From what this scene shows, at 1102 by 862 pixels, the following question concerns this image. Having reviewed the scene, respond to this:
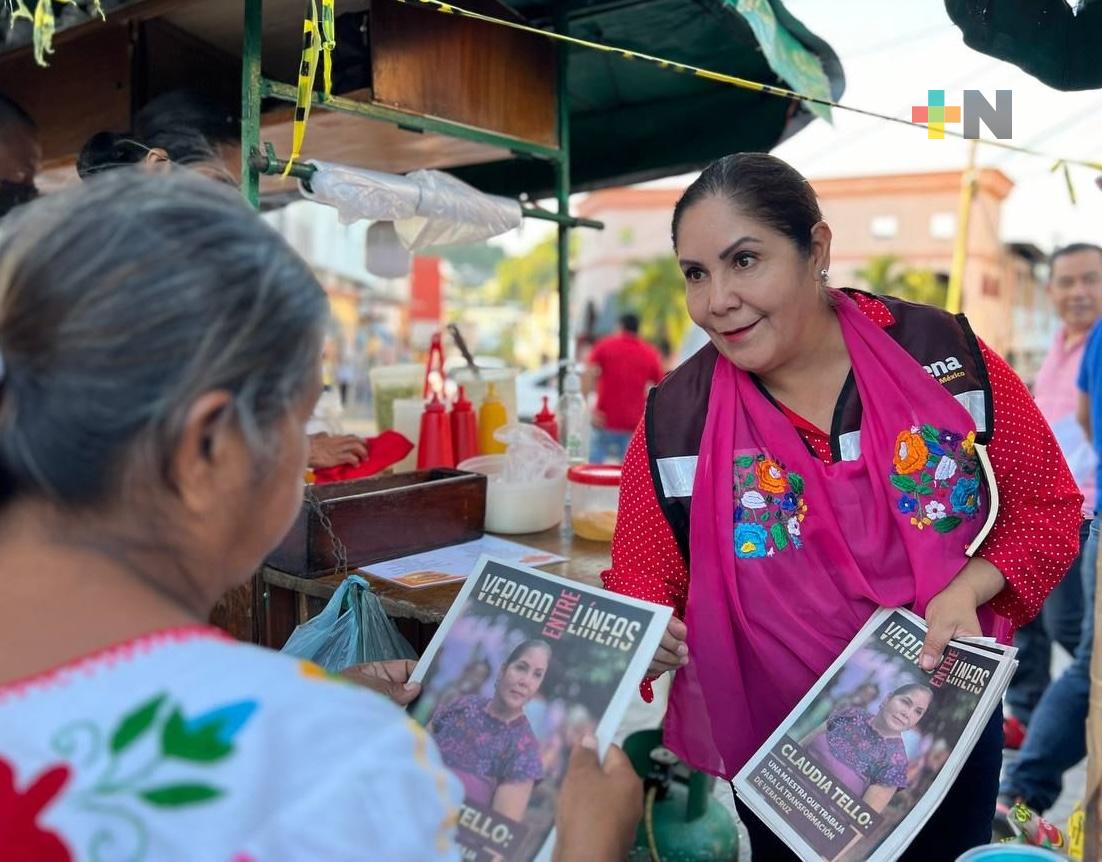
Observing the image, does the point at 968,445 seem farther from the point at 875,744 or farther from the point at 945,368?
the point at 875,744

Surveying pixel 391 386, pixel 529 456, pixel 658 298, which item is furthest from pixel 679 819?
pixel 658 298

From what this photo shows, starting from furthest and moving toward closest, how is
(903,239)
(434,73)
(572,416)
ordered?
(903,239)
(572,416)
(434,73)

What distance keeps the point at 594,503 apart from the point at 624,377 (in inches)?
218

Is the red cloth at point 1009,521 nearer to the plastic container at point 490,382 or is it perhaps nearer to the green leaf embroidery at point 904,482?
the green leaf embroidery at point 904,482

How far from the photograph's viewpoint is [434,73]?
8.68 ft

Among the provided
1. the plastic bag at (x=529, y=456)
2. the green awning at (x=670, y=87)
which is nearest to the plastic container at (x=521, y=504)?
the plastic bag at (x=529, y=456)

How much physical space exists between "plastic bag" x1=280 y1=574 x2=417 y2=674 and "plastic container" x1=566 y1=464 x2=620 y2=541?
2.63 ft

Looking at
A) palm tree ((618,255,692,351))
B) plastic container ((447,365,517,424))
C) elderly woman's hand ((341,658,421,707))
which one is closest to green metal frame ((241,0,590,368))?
plastic container ((447,365,517,424))

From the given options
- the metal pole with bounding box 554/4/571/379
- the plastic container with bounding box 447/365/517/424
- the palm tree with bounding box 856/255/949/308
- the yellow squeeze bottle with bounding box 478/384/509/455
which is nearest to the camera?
the yellow squeeze bottle with bounding box 478/384/509/455

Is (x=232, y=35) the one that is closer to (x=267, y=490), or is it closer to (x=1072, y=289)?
(x=267, y=490)

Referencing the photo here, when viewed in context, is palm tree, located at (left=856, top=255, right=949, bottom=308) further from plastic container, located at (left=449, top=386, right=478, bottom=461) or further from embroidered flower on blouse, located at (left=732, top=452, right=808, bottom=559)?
embroidered flower on blouse, located at (left=732, top=452, right=808, bottom=559)

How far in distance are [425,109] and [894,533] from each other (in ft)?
5.74

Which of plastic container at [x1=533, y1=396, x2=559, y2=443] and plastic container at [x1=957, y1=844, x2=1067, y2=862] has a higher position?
plastic container at [x1=533, y1=396, x2=559, y2=443]

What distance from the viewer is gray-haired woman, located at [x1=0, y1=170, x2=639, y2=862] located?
690 millimetres
